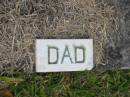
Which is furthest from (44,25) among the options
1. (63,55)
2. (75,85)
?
(75,85)

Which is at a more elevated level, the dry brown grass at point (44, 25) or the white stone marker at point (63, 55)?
the dry brown grass at point (44, 25)

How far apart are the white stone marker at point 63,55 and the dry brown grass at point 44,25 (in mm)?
32

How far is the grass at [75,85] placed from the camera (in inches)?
78.9

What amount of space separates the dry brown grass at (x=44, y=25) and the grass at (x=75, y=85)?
7cm

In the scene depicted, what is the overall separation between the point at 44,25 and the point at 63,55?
166 millimetres

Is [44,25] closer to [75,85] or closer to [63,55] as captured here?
[63,55]

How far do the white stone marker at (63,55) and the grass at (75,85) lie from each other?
1.4 inches

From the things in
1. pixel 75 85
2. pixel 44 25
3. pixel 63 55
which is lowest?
pixel 75 85

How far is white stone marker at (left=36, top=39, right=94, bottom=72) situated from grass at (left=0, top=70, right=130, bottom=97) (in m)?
0.04

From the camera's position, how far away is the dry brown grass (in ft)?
6.54

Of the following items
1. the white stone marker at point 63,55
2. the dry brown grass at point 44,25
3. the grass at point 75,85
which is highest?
the dry brown grass at point 44,25

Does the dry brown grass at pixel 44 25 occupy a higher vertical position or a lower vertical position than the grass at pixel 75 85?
higher

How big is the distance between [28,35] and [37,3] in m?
0.16

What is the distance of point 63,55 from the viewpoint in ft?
6.64
